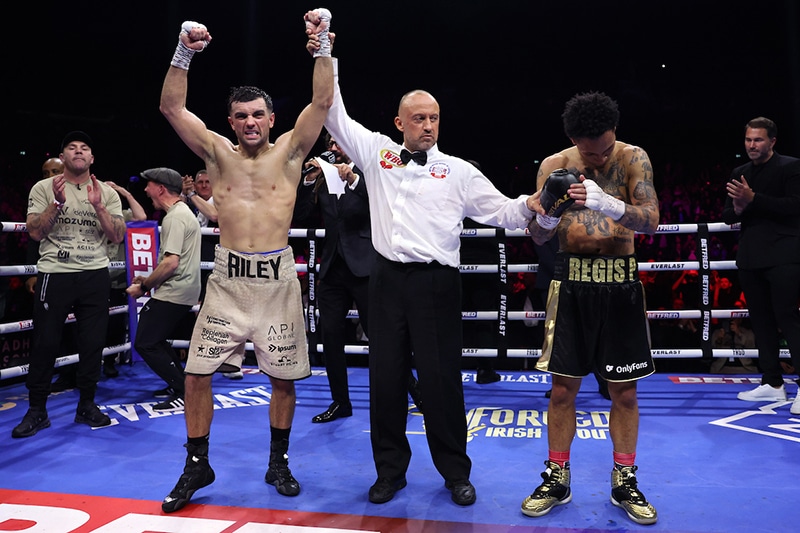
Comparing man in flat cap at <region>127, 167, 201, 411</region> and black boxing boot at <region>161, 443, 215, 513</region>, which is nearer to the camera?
black boxing boot at <region>161, 443, 215, 513</region>

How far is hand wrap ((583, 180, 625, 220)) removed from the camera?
6.93 ft

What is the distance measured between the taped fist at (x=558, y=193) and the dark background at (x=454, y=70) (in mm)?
7079

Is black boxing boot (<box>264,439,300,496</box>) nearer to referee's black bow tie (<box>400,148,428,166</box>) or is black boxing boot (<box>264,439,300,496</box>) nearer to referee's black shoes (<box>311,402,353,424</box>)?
referee's black shoes (<box>311,402,353,424</box>)

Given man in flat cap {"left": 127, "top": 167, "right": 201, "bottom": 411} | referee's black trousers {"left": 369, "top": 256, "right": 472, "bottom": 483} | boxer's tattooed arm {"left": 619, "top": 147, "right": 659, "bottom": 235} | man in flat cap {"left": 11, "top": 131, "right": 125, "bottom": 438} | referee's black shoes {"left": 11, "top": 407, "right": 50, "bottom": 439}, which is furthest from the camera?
man in flat cap {"left": 127, "top": 167, "right": 201, "bottom": 411}

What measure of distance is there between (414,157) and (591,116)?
2.36ft

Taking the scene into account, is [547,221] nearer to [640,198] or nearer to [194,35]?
[640,198]

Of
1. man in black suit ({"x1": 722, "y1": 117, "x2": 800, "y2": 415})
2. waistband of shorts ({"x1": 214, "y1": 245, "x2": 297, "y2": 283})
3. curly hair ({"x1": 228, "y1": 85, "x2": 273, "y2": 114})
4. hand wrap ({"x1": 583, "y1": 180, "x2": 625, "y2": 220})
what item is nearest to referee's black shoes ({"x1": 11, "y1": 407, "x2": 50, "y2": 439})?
waistband of shorts ({"x1": 214, "y1": 245, "x2": 297, "y2": 283})

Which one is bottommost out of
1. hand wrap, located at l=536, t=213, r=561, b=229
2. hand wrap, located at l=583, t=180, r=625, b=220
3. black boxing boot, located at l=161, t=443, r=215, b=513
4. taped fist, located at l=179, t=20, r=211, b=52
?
black boxing boot, located at l=161, t=443, r=215, b=513

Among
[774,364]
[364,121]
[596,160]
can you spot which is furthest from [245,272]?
[364,121]

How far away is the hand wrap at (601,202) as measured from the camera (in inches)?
83.2

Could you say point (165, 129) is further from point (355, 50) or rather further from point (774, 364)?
point (774, 364)

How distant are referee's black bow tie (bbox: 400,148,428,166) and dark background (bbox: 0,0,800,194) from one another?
678 cm

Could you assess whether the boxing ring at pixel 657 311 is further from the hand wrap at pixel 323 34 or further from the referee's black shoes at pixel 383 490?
the hand wrap at pixel 323 34

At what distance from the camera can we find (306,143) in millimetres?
2656
